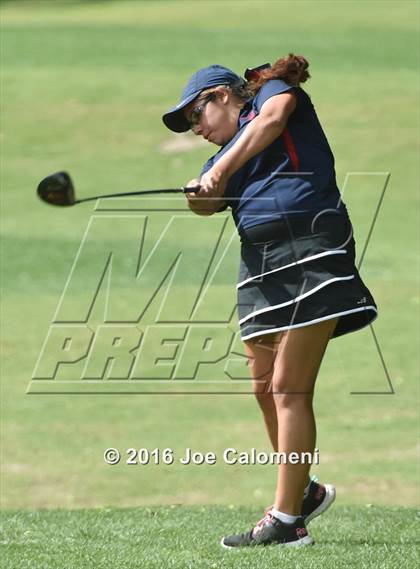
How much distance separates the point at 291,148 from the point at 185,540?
1.66 meters

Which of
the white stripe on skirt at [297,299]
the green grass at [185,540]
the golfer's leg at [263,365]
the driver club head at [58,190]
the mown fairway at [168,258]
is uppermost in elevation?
the driver club head at [58,190]

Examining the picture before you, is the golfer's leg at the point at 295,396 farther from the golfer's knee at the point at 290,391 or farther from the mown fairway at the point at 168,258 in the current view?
the mown fairway at the point at 168,258

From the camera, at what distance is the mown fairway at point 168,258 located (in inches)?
275

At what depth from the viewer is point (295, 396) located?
5469 millimetres

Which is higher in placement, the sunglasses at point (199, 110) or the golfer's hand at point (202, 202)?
the sunglasses at point (199, 110)

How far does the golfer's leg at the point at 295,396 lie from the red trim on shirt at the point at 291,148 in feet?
2.03

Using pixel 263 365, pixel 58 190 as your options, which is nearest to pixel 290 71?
pixel 58 190

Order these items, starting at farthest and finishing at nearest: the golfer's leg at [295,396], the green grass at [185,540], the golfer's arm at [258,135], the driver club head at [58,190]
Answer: the driver club head at [58,190] → the golfer's leg at [295,396] → the golfer's arm at [258,135] → the green grass at [185,540]

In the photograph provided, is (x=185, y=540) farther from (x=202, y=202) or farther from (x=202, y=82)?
(x=202, y=82)

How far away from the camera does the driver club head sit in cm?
559
